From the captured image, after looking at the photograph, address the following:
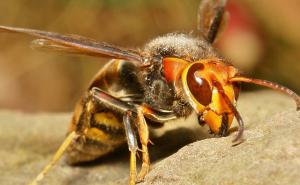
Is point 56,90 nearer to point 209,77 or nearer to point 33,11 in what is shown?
point 33,11

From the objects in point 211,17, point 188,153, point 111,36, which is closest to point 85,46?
point 188,153

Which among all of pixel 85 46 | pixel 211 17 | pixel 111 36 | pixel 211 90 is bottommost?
pixel 211 90

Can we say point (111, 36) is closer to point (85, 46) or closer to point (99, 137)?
point (99, 137)

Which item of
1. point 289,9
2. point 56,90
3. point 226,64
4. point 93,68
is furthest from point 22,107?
point 226,64

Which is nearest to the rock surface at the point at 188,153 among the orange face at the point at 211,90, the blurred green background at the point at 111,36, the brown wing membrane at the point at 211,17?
the orange face at the point at 211,90

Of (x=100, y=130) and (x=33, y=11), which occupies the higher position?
(x=33, y=11)

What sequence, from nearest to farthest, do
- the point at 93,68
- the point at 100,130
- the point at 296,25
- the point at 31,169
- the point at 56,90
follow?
1. the point at 100,130
2. the point at 31,169
3. the point at 296,25
4. the point at 93,68
5. the point at 56,90

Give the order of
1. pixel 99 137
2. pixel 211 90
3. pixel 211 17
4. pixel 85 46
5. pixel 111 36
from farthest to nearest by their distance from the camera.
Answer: pixel 111 36 < pixel 211 17 < pixel 99 137 < pixel 85 46 < pixel 211 90
